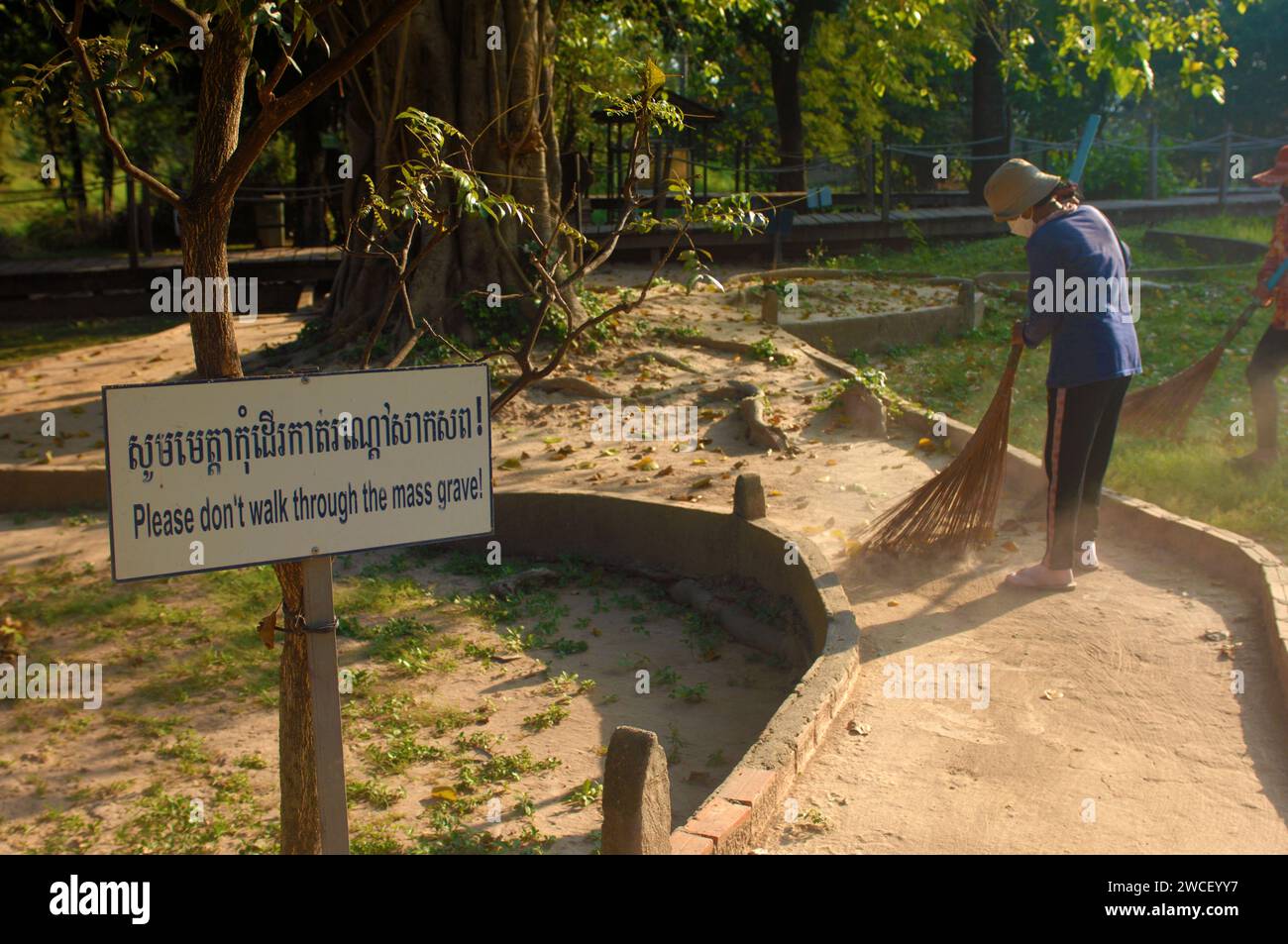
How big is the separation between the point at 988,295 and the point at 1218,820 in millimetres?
12488

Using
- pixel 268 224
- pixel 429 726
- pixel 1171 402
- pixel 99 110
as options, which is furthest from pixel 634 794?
pixel 268 224

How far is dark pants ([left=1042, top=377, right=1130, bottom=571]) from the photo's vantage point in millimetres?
5926

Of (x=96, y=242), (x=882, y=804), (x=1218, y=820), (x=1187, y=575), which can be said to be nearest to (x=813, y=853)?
(x=882, y=804)

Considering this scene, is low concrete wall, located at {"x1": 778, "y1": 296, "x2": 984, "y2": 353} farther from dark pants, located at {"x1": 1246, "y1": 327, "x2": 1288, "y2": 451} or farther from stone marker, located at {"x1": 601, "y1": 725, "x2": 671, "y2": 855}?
stone marker, located at {"x1": 601, "y1": 725, "x2": 671, "y2": 855}

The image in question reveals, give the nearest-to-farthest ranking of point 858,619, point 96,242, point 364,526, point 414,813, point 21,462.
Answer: point 364,526 < point 414,813 < point 858,619 < point 21,462 < point 96,242

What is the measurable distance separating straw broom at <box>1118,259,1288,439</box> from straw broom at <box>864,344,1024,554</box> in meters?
2.60

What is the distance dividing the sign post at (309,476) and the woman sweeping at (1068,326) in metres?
3.47

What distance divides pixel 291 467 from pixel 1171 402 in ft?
23.9

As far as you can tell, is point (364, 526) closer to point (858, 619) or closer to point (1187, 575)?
point (858, 619)

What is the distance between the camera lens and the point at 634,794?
3346 mm

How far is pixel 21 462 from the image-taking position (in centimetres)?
905

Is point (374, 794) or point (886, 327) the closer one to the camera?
point (374, 794)

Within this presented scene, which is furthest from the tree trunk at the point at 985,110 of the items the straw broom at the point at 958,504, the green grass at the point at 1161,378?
the straw broom at the point at 958,504

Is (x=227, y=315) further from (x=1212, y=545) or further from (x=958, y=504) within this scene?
(x=1212, y=545)
